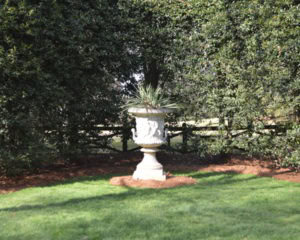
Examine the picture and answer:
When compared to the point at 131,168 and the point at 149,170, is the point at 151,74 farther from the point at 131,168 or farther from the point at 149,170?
the point at 149,170

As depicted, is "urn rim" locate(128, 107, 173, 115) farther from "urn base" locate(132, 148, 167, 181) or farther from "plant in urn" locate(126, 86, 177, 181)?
"urn base" locate(132, 148, 167, 181)

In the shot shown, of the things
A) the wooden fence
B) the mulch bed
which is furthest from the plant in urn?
the wooden fence

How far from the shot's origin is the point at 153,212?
558 centimetres

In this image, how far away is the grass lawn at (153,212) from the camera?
464 cm

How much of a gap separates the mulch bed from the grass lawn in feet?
1.84

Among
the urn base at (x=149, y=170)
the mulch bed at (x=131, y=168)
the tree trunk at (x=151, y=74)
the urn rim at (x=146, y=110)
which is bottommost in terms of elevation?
the mulch bed at (x=131, y=168)

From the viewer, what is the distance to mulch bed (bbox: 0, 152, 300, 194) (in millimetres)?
8023

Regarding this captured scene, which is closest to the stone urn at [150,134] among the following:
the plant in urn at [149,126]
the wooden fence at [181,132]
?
the plant in urn at [149,126]

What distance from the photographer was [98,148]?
36.8 feet

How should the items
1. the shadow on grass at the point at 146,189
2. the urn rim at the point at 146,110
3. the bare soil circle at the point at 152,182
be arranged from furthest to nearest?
the urn rim at the point at 146,110 < the bare soil circle at the point at 152,182 < the shadow on grass at the point at 146,189

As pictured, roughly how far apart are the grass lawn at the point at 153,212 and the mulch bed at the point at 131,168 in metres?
0.56

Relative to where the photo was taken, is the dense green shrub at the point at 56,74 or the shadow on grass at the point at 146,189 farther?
the dense green shrub at the point at 56,74

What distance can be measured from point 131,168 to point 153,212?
4.17 meters

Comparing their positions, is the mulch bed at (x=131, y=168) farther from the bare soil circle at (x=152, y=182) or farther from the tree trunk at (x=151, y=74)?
the tree trunk at (x=151, y=74)
